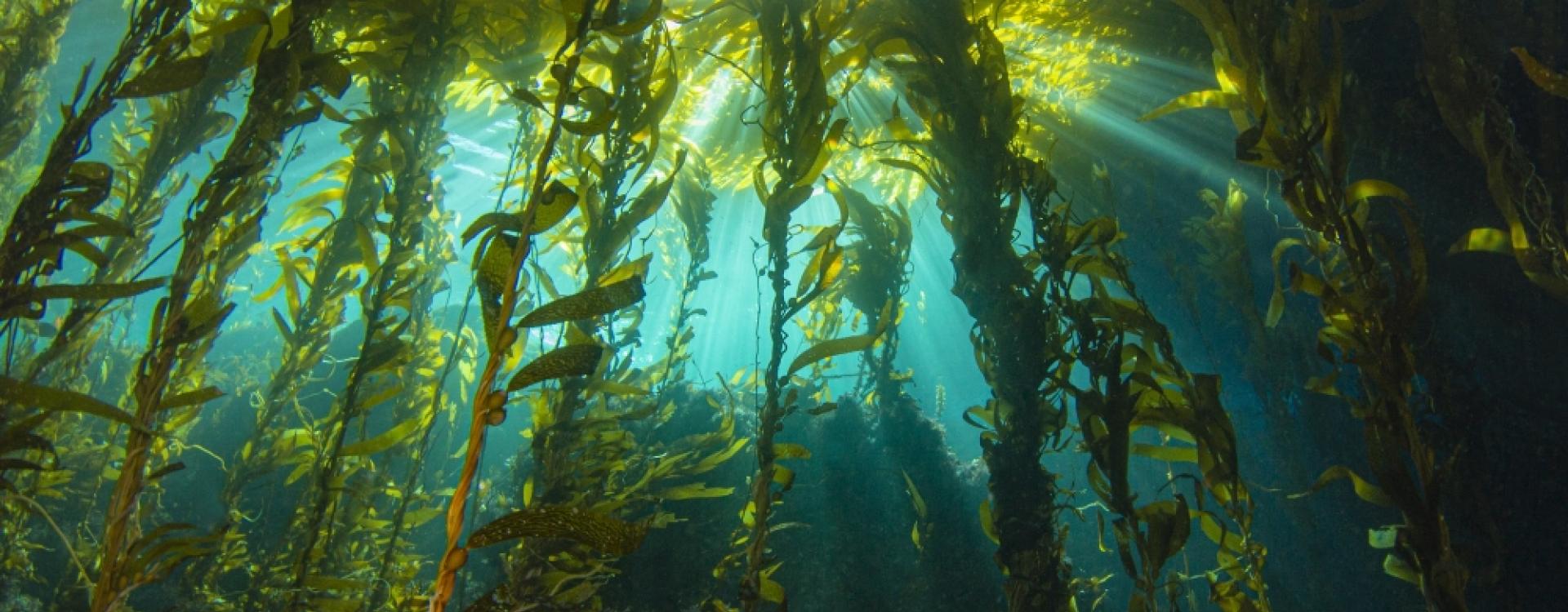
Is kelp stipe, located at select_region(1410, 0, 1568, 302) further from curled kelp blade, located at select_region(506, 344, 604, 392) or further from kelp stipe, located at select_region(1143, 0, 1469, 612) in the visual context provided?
curled kelp blade, located at select_region(506, 344, 604, 392)

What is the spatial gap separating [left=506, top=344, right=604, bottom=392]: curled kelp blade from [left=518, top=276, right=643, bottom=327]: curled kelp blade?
84mm

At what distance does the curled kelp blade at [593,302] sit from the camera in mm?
1204

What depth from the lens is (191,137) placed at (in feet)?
10.4

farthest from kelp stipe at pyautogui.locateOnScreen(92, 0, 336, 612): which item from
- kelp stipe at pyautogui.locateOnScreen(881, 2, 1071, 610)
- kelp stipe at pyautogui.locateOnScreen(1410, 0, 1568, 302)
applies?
kelp stipe at pyautogui.locateOnScreen(1410, 0, 1568, 302)

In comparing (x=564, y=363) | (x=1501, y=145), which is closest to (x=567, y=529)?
(x=564, y=363)

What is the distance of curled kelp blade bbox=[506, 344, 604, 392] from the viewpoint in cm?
111

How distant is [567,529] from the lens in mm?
1063

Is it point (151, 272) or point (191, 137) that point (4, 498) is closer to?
point (191, 137)

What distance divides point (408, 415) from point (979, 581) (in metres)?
4.75

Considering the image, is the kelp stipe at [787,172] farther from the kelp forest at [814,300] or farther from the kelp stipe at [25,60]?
the kelp stipe at [25,60]

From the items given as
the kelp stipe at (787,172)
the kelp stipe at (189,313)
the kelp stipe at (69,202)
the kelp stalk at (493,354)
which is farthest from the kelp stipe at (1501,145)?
the kelp stipe at (69,202)

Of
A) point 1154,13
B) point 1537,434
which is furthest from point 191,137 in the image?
point 1537,434

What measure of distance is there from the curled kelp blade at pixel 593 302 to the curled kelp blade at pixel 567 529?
0.37 m

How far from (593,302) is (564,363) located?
0.15 meters
